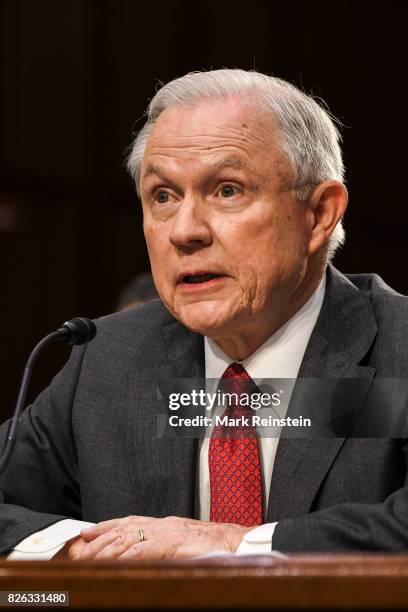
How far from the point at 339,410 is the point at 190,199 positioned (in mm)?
537

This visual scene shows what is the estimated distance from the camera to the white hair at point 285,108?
1997 millimetres

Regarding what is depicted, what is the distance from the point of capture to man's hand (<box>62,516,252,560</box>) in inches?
67.3

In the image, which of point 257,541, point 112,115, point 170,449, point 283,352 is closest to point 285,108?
point 283,352

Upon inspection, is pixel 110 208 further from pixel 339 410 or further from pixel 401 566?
pixel 401 566

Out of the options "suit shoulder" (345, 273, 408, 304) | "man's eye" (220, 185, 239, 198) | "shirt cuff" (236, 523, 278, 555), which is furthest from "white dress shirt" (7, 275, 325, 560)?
"man's eye" (220, 185, 239, 198)

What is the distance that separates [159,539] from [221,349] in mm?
536

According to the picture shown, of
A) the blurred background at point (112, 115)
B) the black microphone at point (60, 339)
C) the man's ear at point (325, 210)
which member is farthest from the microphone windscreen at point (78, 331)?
the blurred background at point (112, 115)

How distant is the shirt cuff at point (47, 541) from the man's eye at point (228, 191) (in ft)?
2.40

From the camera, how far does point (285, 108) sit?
6.58 ft

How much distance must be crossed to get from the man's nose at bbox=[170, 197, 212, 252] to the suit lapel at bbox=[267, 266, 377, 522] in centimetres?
35

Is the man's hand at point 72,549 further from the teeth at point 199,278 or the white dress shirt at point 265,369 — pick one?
the teeth at point 199,278

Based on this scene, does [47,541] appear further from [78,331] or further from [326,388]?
[326,388]

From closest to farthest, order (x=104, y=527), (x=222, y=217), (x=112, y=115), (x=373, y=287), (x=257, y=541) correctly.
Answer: (x=257, y=541), (x=104, y=527), (x=222, y=217), (x=373, y=287), (x=112, y=115)

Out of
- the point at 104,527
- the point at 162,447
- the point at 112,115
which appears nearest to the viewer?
the point at 104,527
